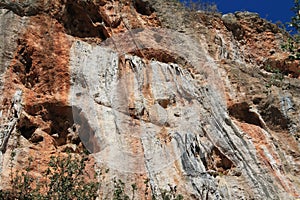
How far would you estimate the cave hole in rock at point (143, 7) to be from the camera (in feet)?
45.0

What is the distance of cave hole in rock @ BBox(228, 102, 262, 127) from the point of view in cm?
1184

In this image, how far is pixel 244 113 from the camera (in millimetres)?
11977

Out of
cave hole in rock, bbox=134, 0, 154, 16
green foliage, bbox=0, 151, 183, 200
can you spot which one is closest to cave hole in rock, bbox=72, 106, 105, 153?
green foliage, bbox=0, 151, 183, 200

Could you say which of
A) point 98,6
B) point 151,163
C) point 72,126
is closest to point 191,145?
point 151,163

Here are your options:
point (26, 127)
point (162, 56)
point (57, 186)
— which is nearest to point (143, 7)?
point (162, 56)

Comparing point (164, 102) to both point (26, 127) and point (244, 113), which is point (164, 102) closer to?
point (244, 113)

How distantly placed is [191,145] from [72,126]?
2257 millimetres

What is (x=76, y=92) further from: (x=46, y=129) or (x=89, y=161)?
(x=89, y=161)

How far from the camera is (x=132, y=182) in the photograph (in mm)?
8844

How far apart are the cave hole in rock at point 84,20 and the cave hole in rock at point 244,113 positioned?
3.39 meters

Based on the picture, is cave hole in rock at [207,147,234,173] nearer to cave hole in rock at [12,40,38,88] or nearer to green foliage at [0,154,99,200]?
green foliage at [0,154,99,200]

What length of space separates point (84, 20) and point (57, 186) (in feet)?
18.2

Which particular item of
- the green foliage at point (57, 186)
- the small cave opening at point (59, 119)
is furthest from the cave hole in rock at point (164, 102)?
the green foliage at point (57, 186)

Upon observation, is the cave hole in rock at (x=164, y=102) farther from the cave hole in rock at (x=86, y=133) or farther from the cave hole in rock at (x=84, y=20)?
the cave hole in rock at (x=84, y=20)
